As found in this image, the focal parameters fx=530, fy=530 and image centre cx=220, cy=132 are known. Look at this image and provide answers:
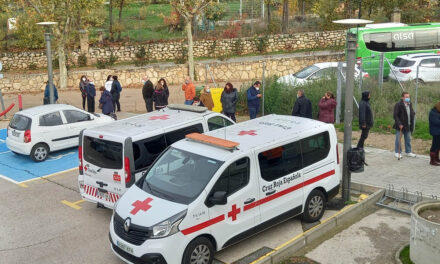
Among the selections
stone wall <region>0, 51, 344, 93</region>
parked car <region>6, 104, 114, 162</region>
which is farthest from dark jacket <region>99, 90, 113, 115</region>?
stone wall <region>0, 51, 344, 93</region>

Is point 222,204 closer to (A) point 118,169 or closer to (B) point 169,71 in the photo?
(A) point 118,169

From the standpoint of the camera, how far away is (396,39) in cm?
2711

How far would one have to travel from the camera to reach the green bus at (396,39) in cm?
2662

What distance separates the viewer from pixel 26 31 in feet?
86.8

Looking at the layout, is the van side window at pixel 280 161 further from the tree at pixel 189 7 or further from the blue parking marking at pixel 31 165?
the tree at pixel 189 7

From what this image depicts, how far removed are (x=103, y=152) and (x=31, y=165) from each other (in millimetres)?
5220

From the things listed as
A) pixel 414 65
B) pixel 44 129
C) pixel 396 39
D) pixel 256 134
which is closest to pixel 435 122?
pixel 256 134

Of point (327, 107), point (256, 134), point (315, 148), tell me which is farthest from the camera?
point (327, 107)

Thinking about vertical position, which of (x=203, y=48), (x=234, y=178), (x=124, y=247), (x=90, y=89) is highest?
(x=203, y=48)

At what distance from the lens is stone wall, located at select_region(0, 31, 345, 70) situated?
2825 centimetres

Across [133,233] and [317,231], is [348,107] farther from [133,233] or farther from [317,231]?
[133,233]

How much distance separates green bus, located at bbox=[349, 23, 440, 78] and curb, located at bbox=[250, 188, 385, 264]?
17.2 meters

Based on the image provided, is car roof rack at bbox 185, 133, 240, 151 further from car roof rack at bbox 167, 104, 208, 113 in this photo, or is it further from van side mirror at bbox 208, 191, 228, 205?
car roof rack at bbox 167, 104, 208, 113

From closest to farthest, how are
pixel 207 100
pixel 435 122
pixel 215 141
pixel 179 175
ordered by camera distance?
1. pixel 179 175
2. pixel 215 141
3. pixel 435 122
4. pixel 207 100
